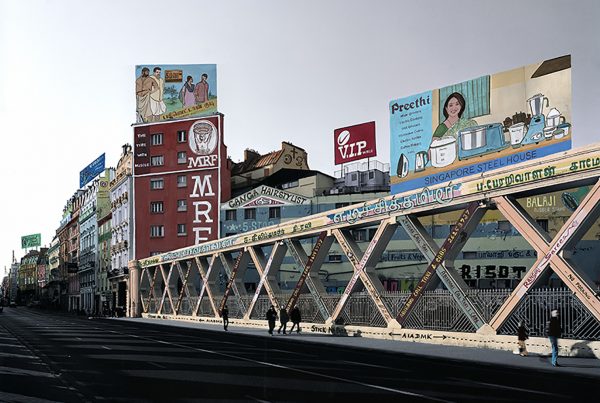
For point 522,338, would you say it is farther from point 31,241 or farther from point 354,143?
point 31,241

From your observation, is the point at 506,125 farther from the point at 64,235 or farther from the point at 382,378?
the point at 64,235

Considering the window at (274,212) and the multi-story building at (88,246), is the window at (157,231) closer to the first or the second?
the window at (274,212)

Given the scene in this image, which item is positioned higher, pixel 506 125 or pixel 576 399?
pixel 506 125

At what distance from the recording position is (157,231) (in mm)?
82500

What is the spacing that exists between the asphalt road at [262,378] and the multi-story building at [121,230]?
5851 centimetres

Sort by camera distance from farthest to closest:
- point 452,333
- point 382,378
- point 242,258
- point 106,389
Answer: point 242,258
point 452,333
point 382,378
point 106,389

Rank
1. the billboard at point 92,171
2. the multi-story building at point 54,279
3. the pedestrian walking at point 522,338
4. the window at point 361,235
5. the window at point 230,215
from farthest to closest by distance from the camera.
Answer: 1. the multi-story building at point 54,279
2. the billboard at point 92,171
3. the window at point 230,215
4. the window at point 361,235
5. the pedestrian walking at point 522,338

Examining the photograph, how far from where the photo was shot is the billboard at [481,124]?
50.0 meters

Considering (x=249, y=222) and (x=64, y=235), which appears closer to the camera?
(x=249, y=222)

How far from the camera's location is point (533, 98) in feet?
167

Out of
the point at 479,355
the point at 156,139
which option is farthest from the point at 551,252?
the point at 156,139

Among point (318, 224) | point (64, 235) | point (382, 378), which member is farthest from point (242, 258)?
point (64, 235)

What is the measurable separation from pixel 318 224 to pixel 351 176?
131 feet

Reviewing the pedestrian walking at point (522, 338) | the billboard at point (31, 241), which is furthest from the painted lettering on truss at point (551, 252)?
the billboard at point (31, 241)
